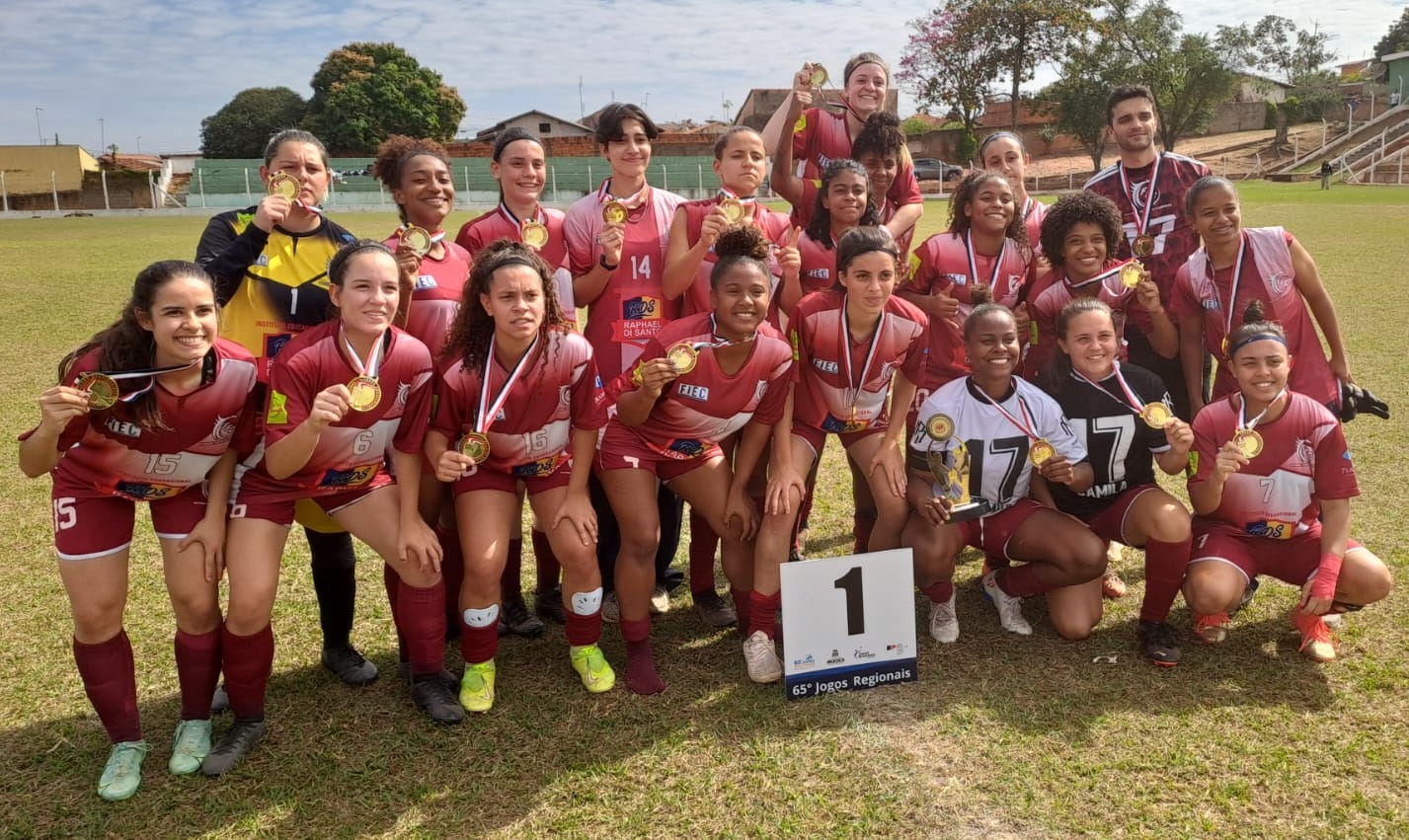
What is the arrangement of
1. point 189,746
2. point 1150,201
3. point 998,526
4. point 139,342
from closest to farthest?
point 139,342, point 189,746, point 998,526, point 1150,201

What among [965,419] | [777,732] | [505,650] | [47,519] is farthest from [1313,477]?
Result: [47,519]

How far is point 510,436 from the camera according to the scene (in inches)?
152

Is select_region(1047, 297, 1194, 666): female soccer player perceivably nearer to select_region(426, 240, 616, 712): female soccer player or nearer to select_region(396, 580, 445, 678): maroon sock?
select_region(426, 240, 616, 712): female soccer player

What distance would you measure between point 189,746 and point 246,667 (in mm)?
357

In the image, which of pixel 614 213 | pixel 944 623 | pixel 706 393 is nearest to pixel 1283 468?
pixel 944 623

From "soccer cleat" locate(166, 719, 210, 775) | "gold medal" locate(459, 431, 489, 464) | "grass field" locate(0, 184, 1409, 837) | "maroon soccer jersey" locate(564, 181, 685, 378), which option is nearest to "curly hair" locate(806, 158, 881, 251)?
"maroon soccer jersey" locate(564, 181, 685, 378)

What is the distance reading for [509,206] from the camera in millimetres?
4617

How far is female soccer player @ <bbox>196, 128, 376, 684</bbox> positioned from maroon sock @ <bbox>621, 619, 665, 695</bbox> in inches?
54.1

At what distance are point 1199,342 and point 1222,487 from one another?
1.10m

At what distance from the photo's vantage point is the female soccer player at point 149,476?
10.5 feet

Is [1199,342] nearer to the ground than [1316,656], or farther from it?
farther from it

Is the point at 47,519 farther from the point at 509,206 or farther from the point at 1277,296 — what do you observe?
the point at 1277,296

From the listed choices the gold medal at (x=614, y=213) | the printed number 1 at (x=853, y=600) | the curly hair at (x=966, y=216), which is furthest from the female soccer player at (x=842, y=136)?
the printed number 1 at (x=853, y=600)

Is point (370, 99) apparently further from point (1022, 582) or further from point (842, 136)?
point (1022, 582)
